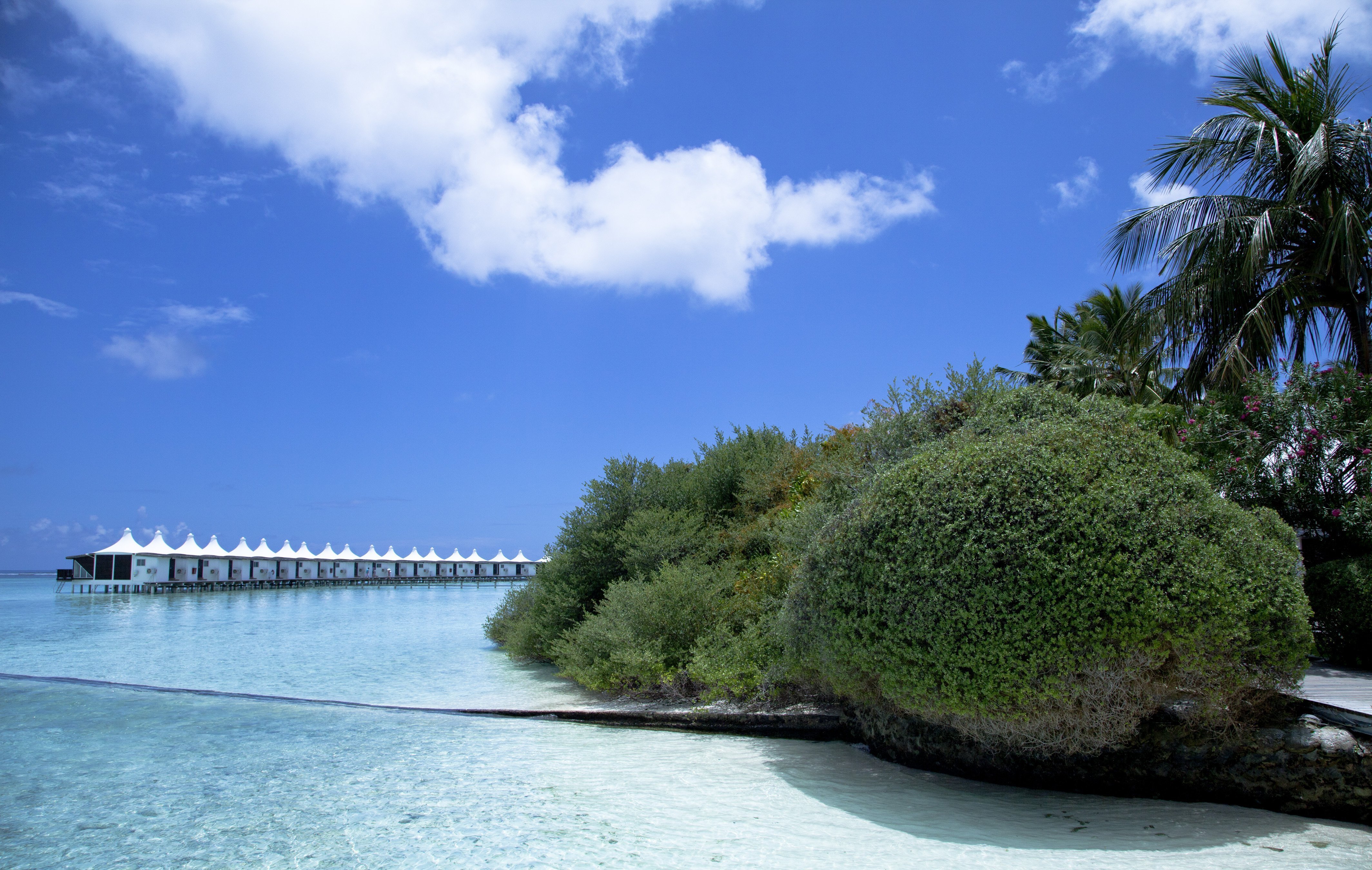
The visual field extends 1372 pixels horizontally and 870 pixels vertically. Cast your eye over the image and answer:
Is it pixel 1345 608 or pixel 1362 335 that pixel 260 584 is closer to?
pixel 1345 608

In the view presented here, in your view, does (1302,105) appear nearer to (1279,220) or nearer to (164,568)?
(1279,220)

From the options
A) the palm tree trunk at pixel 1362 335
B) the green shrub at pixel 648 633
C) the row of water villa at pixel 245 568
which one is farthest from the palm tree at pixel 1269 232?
the row of water villa at pixel 245 568

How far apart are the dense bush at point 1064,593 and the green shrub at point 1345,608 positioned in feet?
13.2

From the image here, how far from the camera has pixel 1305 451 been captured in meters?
11.3

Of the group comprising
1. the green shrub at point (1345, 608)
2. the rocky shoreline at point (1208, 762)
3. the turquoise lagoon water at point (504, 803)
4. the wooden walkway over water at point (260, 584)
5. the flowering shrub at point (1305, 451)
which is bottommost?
the wooden walkway over water at point (260, 584)

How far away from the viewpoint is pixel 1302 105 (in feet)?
42.9

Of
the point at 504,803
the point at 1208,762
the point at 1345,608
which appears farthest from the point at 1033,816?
the point at 1345,608

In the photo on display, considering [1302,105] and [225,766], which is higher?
[1302,105]

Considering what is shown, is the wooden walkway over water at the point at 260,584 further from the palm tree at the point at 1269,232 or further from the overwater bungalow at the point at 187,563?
the palm tree at the point at 1269,232

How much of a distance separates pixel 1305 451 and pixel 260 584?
73.0m

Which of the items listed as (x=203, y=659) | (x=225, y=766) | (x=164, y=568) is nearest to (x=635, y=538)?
(x=225, y=766)

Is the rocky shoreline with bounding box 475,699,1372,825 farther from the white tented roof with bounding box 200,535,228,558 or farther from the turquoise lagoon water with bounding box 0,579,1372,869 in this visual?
the white tented roof with bounding box 200,535,228,558

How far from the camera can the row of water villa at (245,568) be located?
53.2 meters

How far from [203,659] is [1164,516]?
2063 centimetres
